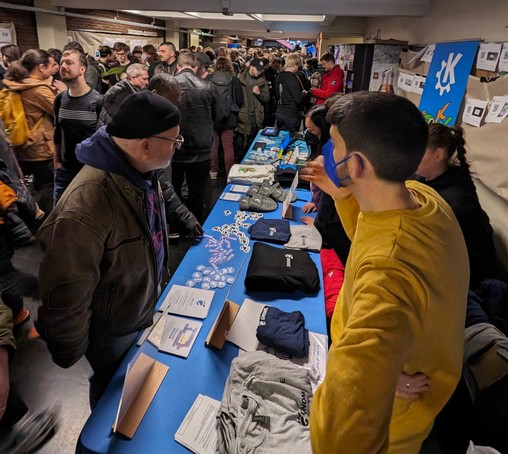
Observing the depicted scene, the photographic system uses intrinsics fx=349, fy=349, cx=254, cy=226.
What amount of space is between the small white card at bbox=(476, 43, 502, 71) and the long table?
2.20 m

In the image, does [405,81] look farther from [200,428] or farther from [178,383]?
[200,428]

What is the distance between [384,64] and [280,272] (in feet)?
14.9

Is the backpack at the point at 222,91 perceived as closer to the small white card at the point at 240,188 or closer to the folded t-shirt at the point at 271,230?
the small white card at the point at 240,188

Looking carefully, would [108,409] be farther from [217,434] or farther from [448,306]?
[448,306]

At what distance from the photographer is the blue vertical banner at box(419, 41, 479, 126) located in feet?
9.77

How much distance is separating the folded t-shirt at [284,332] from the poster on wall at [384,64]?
14.7 ft

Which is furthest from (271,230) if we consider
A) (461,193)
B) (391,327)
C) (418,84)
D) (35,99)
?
(418,84)

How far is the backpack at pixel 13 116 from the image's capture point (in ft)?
10.4

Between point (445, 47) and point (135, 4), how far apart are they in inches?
179

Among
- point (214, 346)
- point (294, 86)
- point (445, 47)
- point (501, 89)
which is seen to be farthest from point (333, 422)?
point (294, 86)

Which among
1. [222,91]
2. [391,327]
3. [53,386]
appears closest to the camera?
[391,327]

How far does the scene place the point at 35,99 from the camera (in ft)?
10.6

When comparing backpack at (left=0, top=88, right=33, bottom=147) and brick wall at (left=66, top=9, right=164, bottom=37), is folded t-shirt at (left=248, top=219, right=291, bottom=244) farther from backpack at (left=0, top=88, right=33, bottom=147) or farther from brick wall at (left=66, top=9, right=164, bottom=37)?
brick wall at (left=66, top=9, right=164, bottom=37)

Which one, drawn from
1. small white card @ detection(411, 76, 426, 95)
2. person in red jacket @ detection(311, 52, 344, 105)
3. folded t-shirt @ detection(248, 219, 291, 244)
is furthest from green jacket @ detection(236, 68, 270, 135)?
folded t-shirt @ detection(248, 219, 291, 244)
